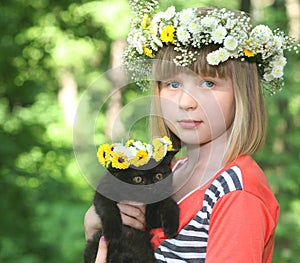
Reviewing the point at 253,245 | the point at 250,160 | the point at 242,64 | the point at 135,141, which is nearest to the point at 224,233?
the point at 253,245

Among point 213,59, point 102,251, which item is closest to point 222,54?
point 213,59

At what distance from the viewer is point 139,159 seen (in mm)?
A: 2279

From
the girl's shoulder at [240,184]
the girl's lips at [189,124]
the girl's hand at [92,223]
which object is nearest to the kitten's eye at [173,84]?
the girl's lips at [189,124]

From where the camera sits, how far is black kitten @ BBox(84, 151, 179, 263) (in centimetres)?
231

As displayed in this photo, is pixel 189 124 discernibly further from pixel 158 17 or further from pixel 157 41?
pixel 158 17

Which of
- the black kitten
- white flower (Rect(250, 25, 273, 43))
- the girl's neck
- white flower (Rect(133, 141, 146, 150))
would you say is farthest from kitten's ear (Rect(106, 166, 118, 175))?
white flower (Rect(250, 25, 273, 43))

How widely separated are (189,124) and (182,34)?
324 mm

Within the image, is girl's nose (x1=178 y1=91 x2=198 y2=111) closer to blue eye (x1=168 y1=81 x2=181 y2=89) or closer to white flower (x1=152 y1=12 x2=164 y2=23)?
blue eye (x1=168 y1=81 x2=181 y2=89)

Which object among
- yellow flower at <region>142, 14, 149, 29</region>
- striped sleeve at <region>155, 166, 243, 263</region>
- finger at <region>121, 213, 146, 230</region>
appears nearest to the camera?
striped sleeve at <region>155, 166, 243, 263</region>

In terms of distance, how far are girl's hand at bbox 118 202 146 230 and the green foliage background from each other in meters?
5.49

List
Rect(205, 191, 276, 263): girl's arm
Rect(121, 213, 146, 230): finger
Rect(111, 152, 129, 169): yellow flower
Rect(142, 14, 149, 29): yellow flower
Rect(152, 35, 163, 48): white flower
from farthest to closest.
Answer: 1. Rect(142, 14, 149, 29): yellow flower
2. Rect(152, 35, 163, 48): white flower
3. Rect(121, 213, 146, 230): finger
4. Rect(111, 152, 129, 169): yellow flower
5. Rect(205, 191, 276, 263): girl's arm

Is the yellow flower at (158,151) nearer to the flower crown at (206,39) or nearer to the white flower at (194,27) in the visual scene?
the flower crown at (206,39)

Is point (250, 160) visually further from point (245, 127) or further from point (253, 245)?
point (253, 245)

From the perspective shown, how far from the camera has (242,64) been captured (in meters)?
2.43
